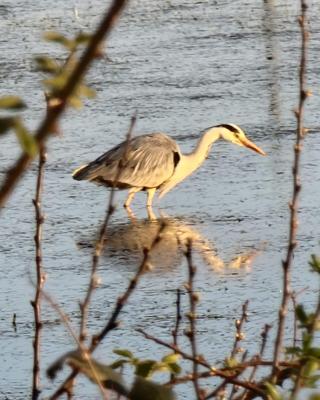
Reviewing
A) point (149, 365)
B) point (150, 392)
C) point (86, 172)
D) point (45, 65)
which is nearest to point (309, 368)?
point (149, 365)

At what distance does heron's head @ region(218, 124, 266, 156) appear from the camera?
27.9ft

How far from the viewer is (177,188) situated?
8633 mm

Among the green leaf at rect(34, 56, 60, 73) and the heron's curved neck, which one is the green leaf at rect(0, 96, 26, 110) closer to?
the green leaf at rect(34, 56, 60, 73)

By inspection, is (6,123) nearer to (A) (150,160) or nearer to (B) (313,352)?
(B) (313,352)

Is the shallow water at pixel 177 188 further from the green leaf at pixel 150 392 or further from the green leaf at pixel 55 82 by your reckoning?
the green leaf at pixel 55 82

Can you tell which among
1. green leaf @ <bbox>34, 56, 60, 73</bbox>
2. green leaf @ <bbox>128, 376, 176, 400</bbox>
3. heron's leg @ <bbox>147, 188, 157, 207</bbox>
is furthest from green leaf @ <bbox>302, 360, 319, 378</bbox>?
heron's leg @ <bbox>147, 188, 157, 207</bbox>

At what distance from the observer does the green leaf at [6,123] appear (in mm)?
1014

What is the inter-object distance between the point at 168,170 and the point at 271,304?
8.04ft

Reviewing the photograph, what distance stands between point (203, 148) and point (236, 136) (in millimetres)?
237

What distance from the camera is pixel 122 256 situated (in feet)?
23.4

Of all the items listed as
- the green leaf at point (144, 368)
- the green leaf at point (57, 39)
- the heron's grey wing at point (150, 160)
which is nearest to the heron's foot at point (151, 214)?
the heron's grey wing at point (150, 160)

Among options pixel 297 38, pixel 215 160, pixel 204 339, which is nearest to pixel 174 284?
pixel 204 339

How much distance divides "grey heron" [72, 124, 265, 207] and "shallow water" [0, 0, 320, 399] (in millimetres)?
122

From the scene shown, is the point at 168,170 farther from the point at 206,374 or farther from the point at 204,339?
the point at 206,374
